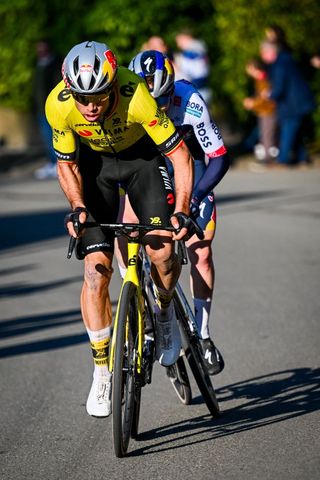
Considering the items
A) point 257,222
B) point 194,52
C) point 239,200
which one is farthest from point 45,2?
point 257,222

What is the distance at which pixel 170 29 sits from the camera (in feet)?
68.0

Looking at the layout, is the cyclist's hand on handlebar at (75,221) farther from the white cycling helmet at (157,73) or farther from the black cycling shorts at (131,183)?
the white cycling helmet at (157,73)

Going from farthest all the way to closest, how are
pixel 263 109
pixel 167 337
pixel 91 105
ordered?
pixel 263 109 → pixel 167 337 → pixel 91 105

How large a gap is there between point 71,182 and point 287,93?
43.3 ft

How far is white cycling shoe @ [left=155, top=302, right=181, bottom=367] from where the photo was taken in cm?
641

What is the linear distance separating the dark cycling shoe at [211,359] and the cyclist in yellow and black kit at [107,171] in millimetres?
490

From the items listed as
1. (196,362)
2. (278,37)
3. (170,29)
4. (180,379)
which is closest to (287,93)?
(278,37)

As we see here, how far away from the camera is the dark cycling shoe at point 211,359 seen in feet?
22.6

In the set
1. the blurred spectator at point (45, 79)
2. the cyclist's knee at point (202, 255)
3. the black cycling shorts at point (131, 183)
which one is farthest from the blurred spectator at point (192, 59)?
the black cycling shorts at point (131, 183)

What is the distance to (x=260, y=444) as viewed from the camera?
5945mm

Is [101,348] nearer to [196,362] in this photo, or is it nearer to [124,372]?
[124,372]

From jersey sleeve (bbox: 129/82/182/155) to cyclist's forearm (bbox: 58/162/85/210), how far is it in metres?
0.46

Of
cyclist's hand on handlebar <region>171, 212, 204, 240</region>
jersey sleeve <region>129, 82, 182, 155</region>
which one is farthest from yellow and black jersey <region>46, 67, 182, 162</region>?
cyclist's hand on handlebar <region>171, 212, 204, 240</region>

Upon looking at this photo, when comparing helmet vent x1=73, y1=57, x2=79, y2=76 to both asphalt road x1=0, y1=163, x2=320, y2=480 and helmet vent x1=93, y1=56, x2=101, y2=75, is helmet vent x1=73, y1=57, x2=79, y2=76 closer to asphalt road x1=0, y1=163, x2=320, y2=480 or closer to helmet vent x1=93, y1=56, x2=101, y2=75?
helmet vent x1=93, y1=56, x2=101, y2=75
